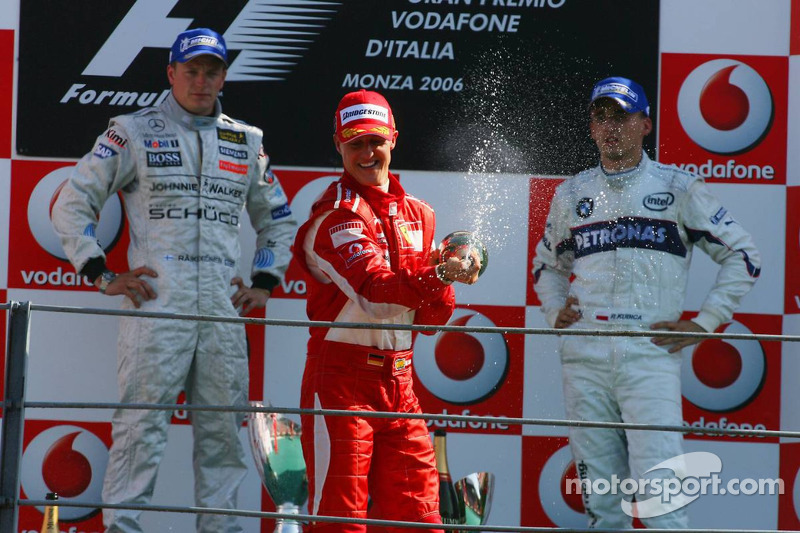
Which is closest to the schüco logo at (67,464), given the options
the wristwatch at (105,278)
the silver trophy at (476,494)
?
the wristwatch at (105,278)

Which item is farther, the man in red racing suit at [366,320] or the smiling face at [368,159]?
the smiling face at [368,159]

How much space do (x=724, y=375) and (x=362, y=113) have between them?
6.48 feet

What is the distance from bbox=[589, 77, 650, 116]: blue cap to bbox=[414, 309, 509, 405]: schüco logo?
37.2 inches

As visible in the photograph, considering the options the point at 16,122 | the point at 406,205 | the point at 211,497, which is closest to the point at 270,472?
the point at 211,497

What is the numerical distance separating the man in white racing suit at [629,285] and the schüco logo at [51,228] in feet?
5.51

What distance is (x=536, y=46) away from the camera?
14.4 feet

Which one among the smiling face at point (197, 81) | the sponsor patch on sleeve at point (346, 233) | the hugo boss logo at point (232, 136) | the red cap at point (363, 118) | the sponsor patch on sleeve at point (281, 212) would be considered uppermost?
the smiling face at point (197, 81)

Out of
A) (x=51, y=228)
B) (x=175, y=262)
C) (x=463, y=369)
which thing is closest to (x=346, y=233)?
(x=175, y=262)

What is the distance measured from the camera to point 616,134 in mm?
4168

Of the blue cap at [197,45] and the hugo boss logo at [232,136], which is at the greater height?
the blue cap at [197,45]

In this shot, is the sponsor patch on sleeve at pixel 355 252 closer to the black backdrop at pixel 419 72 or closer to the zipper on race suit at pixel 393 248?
the zipper on race suit at pixel 393 248

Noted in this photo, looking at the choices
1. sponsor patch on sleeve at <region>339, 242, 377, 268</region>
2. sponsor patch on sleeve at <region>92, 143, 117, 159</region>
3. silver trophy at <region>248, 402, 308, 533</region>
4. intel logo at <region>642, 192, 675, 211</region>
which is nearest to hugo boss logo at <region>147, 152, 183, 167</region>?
sponsor patch on sleeve at <region>92, 143, 117, 159</region>

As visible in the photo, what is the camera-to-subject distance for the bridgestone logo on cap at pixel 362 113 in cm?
326

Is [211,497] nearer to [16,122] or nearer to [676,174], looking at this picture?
[16,122]
